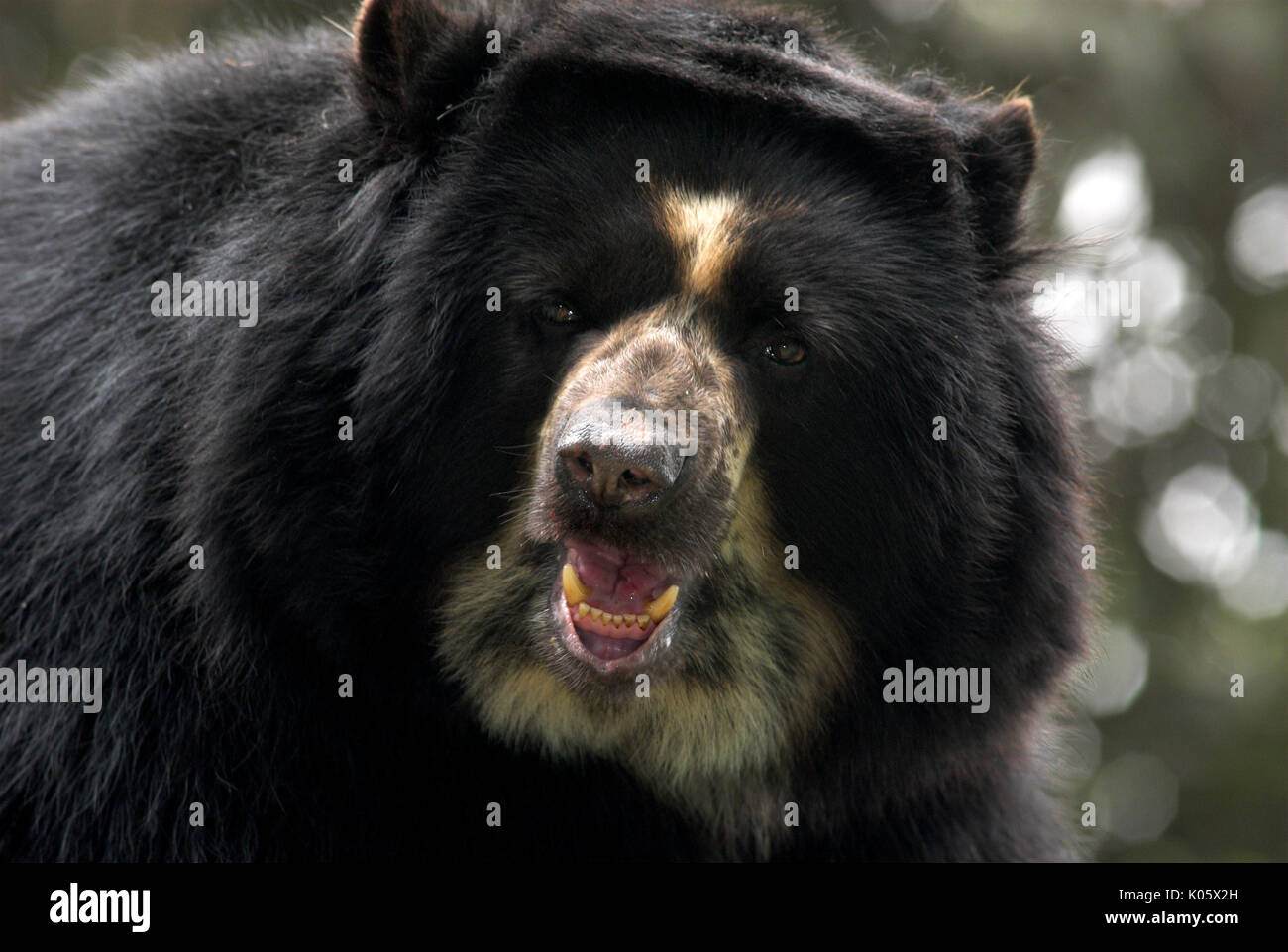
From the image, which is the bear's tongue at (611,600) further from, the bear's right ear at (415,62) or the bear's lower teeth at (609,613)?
the bear's right ear at (415,62)

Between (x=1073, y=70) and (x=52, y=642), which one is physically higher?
(x=1073, y=70)

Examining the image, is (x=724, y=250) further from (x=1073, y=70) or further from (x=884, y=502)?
(x=1073, y=70)

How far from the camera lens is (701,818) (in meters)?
5.47

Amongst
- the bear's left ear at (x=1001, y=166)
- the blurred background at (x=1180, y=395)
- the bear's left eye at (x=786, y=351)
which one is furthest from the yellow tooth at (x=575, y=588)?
the blurred background at (x=1180, y=395)

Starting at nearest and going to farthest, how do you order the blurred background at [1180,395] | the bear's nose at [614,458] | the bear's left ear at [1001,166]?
the bear's nose at [614,458] < the bear's left ear at [1001,166] < the blurred background at [1180,395]

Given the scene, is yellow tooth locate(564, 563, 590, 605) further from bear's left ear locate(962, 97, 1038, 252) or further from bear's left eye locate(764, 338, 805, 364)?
bear's left ear locate(962, 97, 1038, 252)

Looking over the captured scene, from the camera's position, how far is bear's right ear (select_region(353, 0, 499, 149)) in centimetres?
503

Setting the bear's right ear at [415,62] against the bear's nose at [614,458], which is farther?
the bear's right ear at [415,62]

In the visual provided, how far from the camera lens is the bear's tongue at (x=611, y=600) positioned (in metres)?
4.78

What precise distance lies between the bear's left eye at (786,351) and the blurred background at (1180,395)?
14.7ft

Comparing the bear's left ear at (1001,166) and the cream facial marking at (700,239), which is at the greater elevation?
the bear's left ear at (1001,166)

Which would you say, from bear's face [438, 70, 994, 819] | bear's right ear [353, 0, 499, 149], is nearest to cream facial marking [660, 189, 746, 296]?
bear's face [438, 70, 994, 819]

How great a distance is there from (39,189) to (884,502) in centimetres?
344

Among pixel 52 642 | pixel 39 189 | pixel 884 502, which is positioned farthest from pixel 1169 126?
pixel 52 642
